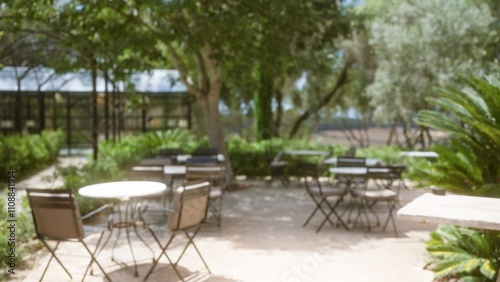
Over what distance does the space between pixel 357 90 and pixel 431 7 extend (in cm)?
789

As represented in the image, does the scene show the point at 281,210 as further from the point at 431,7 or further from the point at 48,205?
the point at 431,7

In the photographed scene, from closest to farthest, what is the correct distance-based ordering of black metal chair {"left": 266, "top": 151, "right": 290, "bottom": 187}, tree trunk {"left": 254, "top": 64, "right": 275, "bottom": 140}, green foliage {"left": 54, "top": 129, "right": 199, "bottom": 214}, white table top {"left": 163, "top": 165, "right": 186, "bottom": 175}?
white table top {"left": 163, "top": 165, "right": 186, "bottom": 175} < green foliage {"left": 54, "top": 129, "right": 199, "bottom": 214} < black metal chair {"left": 266, "top": 151, "right": 290, "bottom": 187} < tree trunk {"left": 254, "top": 64, "right": 275, "bottom": 140}

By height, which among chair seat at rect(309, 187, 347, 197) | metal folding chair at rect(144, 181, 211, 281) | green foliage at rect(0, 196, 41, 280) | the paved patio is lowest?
the paved patio

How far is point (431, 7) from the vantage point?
1563 centimetres

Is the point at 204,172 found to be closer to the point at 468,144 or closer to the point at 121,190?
the point at 121,190

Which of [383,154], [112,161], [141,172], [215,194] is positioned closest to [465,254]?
[215,194]

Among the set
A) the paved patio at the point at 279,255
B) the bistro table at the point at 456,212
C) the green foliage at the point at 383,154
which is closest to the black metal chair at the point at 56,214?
the paved patio at the point at 279,255

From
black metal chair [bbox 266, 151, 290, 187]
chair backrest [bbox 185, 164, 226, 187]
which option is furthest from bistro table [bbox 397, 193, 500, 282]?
black metal chair [bbox 266, 151, 290, 187]

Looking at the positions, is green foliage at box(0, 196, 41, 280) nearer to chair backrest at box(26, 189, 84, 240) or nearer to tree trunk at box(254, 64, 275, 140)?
chair backrest at box(26, 189, 84, 240)

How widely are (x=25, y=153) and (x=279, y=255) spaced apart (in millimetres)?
9488

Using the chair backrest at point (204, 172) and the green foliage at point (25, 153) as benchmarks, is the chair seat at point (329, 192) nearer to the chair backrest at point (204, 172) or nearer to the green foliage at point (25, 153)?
the chair backrest at point (204, 172)

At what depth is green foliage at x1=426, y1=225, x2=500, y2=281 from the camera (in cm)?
441

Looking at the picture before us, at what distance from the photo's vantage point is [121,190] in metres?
4.69

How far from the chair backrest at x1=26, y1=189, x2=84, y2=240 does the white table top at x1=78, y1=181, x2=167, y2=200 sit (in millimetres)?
176
